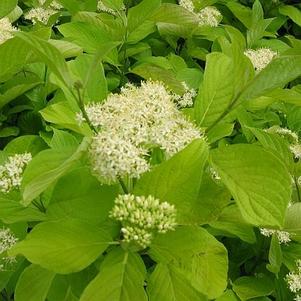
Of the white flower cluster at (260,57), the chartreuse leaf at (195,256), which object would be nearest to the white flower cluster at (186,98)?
the white flower cluster at (260,57)

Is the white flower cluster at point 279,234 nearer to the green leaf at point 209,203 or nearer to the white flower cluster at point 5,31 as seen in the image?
the green leaf at point 209,203

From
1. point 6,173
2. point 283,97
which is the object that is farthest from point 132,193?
point 283,97

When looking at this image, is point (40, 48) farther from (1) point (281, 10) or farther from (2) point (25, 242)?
(1) point (281, 10)

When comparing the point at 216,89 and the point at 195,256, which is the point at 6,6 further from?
the point at 195,256

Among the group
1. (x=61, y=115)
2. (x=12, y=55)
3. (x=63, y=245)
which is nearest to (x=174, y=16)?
(x=12, y=55)

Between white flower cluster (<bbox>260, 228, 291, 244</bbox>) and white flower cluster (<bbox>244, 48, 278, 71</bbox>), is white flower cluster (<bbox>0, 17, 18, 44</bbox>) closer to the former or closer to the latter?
white flower cluster (<bbox>244, 48, 278, 71</bbox>)

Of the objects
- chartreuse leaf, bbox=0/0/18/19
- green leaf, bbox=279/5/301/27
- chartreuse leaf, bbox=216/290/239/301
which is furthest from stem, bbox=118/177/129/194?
green leaf, bbox=279/5/301/27
